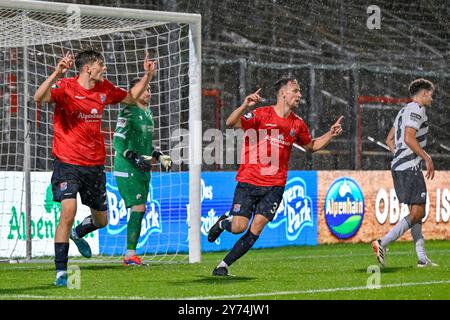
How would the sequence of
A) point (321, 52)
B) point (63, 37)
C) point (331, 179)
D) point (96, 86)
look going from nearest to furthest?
point (96, 86)
point (63, 37)
point (331, 179)
point (321, 52)

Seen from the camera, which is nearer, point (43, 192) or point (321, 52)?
point (43, 192)

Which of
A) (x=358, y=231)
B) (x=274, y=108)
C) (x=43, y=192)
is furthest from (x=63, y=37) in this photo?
(x=358, y=231)

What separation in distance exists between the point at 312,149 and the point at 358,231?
631 centimetres

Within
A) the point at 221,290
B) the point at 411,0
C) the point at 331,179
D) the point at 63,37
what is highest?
the point at 411,0

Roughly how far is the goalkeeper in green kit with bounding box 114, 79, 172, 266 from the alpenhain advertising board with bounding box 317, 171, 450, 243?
4.79m

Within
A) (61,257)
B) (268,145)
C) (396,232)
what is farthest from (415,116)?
(61,257)

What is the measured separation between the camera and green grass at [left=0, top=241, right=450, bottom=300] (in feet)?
29.1

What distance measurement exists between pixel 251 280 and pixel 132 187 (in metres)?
2.59

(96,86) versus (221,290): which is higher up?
(96,86)

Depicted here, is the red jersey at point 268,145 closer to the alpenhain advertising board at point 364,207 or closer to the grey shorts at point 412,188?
the grey shorts at point 412,188

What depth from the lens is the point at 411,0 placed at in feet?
80.3

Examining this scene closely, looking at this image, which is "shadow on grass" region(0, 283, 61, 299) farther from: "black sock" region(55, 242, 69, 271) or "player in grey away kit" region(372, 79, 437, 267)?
"player in grey away kit" region(372, 79, 437, 267)

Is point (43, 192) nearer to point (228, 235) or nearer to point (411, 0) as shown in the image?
point (228, 235)

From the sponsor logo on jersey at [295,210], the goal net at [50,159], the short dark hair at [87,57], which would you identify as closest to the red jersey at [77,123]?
the short dark hair at [87,57]
